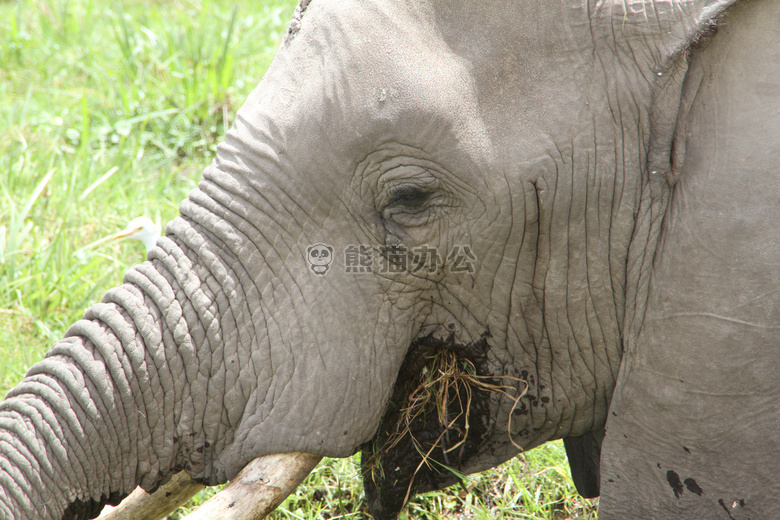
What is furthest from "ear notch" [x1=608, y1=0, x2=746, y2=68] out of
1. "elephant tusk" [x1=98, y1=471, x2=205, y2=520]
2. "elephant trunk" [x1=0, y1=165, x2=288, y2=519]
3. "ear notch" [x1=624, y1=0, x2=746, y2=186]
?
"elephant tusk" [x1=98, y1=471, x2=205, y2=520]

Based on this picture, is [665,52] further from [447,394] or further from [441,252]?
[447,394]

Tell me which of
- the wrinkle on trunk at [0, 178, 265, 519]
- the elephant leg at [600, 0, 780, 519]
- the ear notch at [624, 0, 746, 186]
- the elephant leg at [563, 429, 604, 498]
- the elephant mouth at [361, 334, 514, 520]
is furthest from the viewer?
the elephant leg at [563, 429, 604, 498]

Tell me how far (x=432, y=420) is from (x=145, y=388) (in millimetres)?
807

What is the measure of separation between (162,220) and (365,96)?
3138 millimetres

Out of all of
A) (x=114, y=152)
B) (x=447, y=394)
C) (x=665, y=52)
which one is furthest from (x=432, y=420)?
(x=114, y=152)

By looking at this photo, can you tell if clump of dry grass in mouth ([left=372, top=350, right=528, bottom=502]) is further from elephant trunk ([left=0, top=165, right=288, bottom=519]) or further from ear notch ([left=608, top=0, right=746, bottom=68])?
ear notch ([left=608, top=0, right=746, bottom=68])

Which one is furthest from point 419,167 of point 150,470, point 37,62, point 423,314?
point 37,62

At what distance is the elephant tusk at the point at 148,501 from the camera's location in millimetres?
2525

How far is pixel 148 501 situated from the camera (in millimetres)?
2539

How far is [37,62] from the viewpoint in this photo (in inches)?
275

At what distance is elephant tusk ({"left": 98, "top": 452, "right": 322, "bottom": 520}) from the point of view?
2.17 metres

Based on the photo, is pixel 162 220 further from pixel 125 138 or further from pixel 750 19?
pixel 750 19

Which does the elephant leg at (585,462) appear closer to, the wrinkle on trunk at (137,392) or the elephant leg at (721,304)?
the elephant leg at (721,304)

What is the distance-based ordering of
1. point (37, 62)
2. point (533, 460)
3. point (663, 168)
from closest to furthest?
point (663, 168) < point (533, 460) < point (37, 62)
